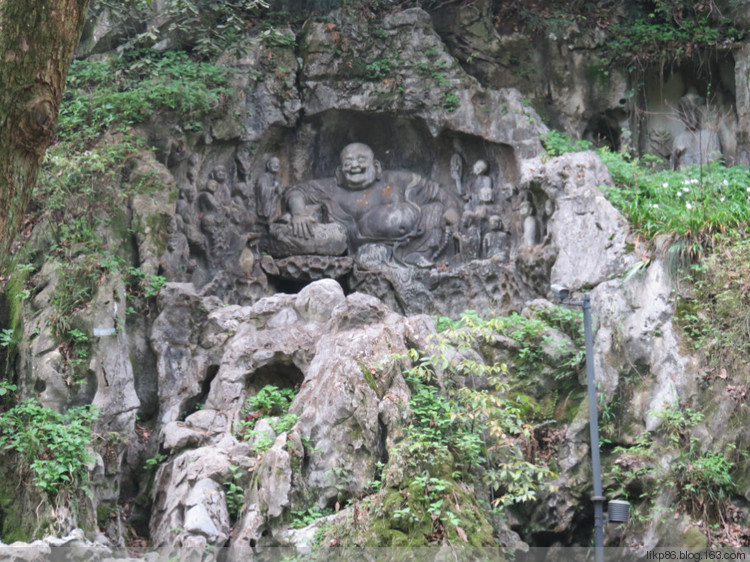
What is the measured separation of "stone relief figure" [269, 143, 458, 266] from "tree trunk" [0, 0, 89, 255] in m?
9.72

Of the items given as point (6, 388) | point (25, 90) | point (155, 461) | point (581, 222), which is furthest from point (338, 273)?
point (25, 90)

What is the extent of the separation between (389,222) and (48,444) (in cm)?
641

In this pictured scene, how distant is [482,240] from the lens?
1454 cm

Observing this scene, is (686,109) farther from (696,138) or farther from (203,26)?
(203,26)

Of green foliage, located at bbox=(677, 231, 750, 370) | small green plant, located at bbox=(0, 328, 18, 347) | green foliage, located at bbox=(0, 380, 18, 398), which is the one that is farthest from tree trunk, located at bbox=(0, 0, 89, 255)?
green foliage, located at bbox=(677, 231, 750, 370)

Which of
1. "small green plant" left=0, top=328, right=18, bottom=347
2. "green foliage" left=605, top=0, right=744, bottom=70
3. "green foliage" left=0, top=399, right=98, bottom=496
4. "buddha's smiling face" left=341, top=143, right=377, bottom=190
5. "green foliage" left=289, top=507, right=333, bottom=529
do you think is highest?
"green foliage" left=605, top=0, right=744, bottom=70

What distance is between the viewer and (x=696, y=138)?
14859 millimetres

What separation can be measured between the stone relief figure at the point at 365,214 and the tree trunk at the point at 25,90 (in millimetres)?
9720

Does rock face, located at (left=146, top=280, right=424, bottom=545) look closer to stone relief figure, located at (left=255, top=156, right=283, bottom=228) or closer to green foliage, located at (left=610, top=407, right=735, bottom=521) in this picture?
green foliage, located at (left=610, top=407, right=735, bottom=521)

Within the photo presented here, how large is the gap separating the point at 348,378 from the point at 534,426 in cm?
224

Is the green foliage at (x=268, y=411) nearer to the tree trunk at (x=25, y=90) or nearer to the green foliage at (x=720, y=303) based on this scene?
the green foliage at (x=720, y=303)

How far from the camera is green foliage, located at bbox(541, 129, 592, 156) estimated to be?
563 inches

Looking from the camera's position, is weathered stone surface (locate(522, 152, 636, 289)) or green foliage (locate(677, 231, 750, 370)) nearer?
green foliage (locate(677, 231, 750, 370))

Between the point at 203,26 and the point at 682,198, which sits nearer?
the point at 682,198
